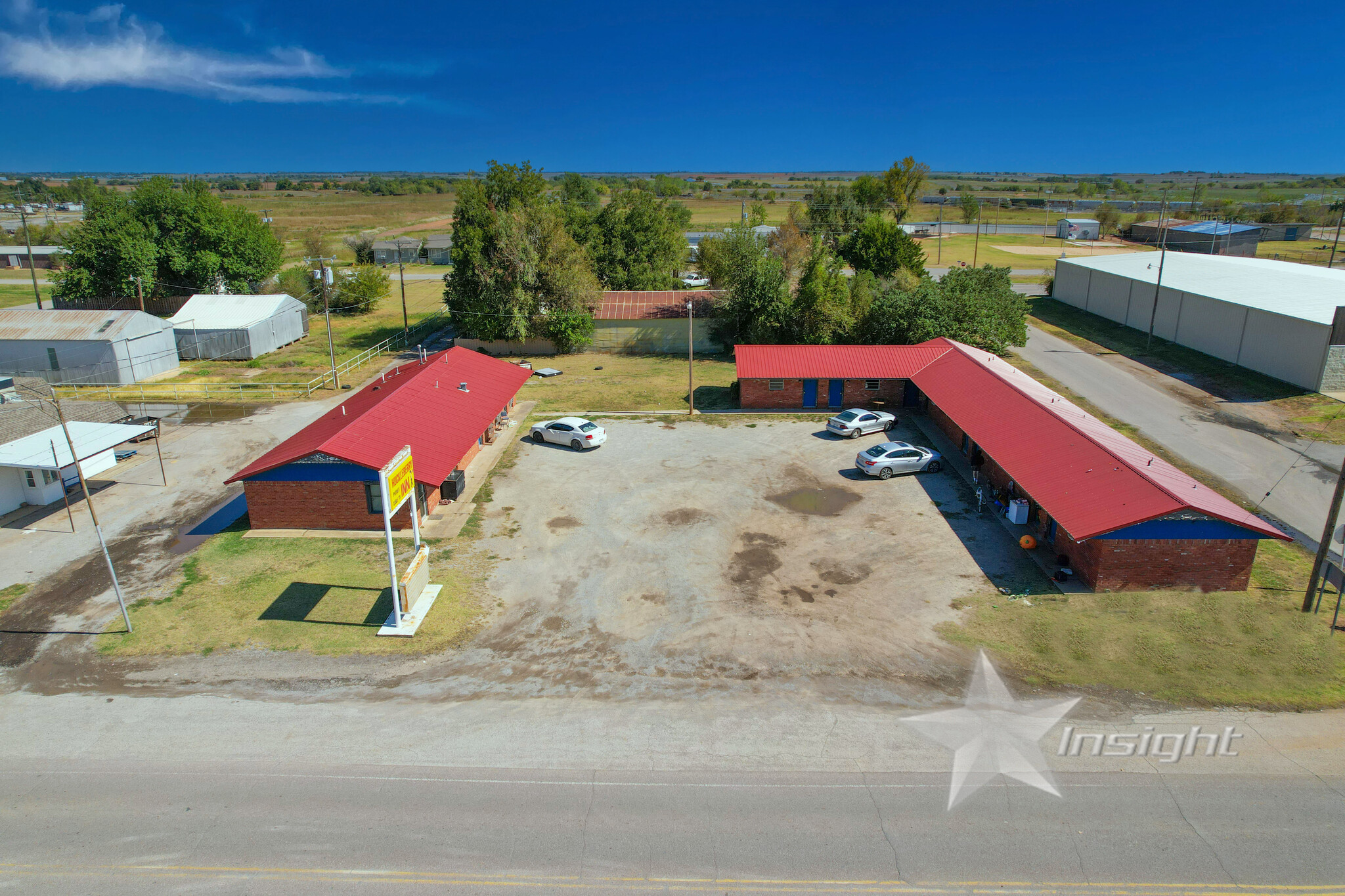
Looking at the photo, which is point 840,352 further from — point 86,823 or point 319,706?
point 86,823

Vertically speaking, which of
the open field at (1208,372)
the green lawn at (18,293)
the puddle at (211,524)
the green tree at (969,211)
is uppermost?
the green tree at (969,211)

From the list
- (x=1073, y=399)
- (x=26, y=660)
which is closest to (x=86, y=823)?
(x=26, y=660)

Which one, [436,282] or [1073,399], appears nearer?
[1073,399]

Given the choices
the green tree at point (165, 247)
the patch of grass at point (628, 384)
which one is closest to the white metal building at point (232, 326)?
the green tree at point (165, 247)

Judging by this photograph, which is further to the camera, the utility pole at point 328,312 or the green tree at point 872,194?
the green tree at point 872,194

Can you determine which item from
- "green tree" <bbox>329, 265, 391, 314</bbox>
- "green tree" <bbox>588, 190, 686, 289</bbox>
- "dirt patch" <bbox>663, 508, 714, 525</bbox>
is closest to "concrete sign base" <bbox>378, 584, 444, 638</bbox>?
"dirt patch" <bbox>663, 508, 714, 525</bbox>

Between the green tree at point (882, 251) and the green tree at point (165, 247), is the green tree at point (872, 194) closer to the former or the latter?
the green tree at point (882, 251)
